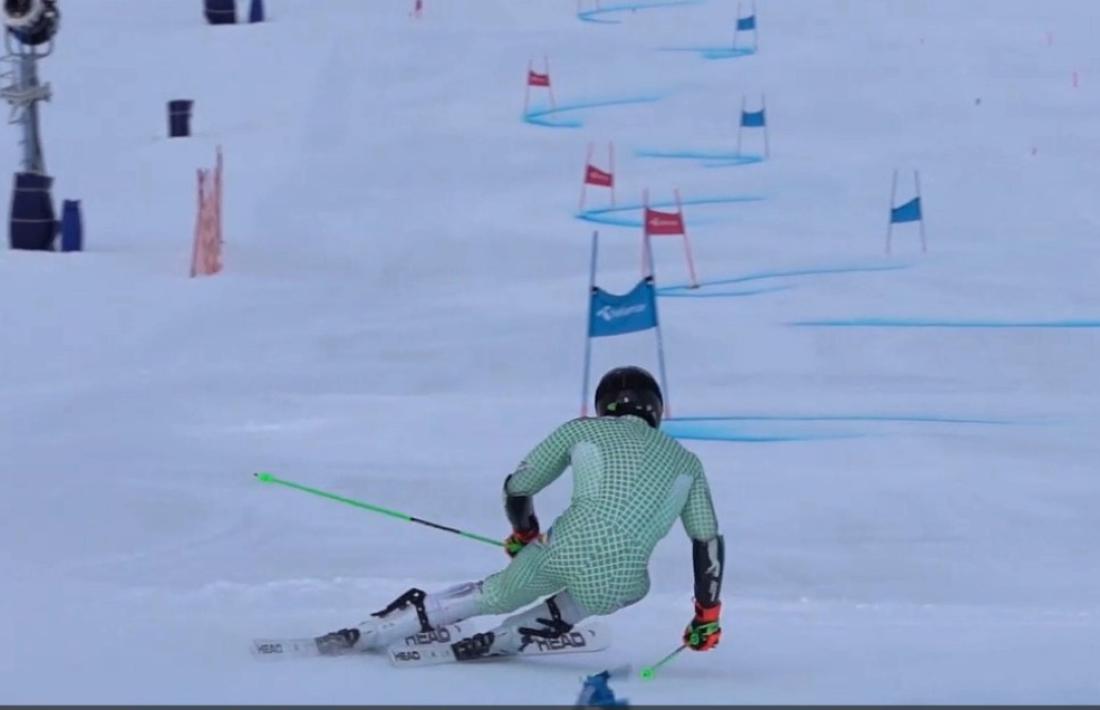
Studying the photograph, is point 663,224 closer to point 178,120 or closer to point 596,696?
point 596,696

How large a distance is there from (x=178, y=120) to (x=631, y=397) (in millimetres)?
12509

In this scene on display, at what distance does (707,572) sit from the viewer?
181 inches

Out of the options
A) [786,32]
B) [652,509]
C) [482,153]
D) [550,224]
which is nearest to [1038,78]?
[786,32]

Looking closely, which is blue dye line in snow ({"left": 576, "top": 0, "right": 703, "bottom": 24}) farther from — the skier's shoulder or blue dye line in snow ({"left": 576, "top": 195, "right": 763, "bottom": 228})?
the skier's shoulder

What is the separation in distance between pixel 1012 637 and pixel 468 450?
298 cm

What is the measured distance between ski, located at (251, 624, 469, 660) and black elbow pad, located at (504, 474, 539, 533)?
31 centimetres

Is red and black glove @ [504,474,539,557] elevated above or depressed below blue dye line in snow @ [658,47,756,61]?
below

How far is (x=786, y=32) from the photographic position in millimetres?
21734

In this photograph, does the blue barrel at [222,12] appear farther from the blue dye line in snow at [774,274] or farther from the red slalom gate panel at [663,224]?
the red slalom gate panel at [663,224]

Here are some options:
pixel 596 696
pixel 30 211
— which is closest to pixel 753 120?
pixel 30 211

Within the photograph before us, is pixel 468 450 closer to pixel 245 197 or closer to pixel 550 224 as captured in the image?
pixel 550 224

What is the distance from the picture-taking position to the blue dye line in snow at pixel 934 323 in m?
10.8

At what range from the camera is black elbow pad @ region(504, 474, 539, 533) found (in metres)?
4.80

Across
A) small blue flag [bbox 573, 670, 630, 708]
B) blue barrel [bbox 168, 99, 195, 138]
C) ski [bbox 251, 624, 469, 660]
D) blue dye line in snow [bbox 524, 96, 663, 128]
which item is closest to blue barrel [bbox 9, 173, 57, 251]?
blue barrel [bbox 168, 99, 195, 138]
